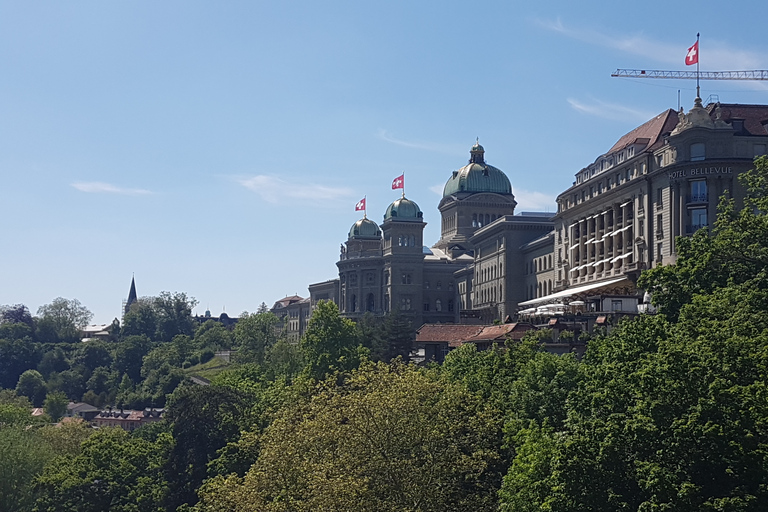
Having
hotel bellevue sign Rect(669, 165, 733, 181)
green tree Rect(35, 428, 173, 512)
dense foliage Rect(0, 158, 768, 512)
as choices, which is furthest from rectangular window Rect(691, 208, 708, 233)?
green tree Rect(35, 428, 173, 512)

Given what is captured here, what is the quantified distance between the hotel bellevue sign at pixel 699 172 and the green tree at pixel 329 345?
44.3 metres

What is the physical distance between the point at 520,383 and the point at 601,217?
54.8 m

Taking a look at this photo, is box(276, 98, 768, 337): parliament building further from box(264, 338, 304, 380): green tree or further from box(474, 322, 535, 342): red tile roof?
box(264, 338, 304, 380): green tree

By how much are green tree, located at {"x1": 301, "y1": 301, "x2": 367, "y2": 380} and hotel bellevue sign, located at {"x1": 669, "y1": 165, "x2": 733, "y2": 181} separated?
145 ft

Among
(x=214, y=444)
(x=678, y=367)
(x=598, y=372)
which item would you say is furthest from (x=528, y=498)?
(x=214, y=444)

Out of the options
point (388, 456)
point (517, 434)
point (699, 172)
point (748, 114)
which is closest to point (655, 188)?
point (699, 172)

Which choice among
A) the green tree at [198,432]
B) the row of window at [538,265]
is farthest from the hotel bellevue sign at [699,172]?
the row of window at [538,265]

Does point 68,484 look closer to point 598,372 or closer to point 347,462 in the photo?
point 347,462

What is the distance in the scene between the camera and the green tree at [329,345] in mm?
124475

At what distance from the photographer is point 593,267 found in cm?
12119

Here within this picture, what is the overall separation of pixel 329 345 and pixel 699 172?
5282cm

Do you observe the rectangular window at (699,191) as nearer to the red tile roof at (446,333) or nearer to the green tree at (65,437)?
the red tile roof at (446,333)

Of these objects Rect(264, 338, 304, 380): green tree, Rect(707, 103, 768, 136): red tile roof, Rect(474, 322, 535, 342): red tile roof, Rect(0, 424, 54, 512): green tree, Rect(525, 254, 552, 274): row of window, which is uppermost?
Rect(707, 103, 768, 136): red tile roof

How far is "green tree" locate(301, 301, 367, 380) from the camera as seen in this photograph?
124475 mm
